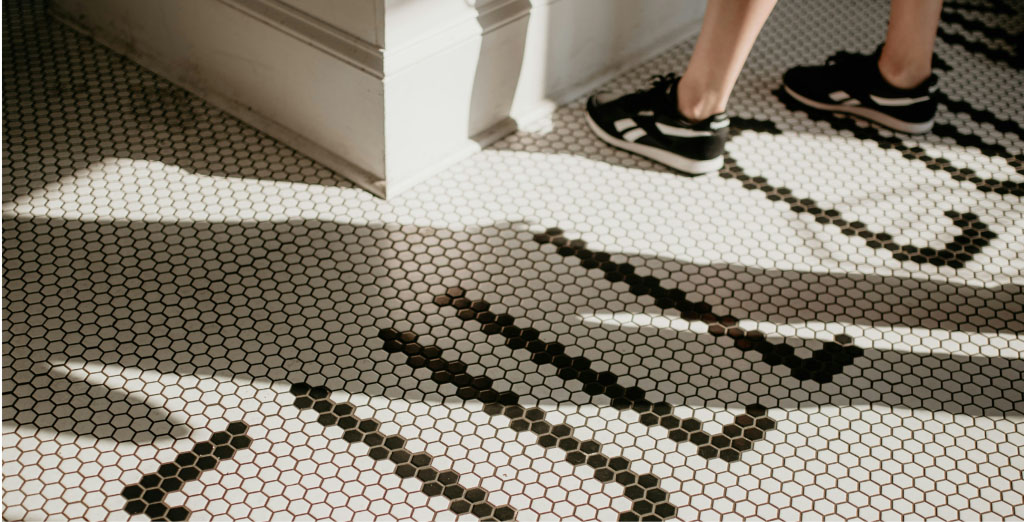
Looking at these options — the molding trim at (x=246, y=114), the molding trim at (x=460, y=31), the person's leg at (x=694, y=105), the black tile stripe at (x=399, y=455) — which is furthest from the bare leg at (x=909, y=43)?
the black tile stripe at (x=399, y=455)

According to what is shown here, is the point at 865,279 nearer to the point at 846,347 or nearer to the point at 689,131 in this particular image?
the point at 846,347

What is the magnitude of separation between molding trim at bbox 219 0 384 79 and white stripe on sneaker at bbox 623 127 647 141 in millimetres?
415

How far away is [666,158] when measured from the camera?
53.9 inches

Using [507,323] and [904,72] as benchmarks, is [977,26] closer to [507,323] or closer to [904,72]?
[904,72]

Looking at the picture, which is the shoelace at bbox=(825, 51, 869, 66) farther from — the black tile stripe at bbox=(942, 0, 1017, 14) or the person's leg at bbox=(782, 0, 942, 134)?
the black tile stripe at bbox=(942, 0, 1017, 14)

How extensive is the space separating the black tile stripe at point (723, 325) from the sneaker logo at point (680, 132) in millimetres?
254

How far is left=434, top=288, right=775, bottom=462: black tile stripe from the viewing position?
966mm

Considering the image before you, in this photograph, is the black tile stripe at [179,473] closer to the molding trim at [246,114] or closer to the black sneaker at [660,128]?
the molding trim at [246,114]

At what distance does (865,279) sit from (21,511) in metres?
1.01

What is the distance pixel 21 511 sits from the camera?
862 mm

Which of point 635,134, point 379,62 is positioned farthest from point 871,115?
point 379,62

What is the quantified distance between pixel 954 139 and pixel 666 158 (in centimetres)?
49

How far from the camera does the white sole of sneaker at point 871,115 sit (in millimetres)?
1466

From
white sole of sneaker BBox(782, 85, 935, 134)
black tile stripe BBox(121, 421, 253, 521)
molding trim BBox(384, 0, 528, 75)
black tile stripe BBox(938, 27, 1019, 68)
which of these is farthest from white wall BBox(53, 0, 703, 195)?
black tile stripe BBox(938, 27, 1019, 68)
